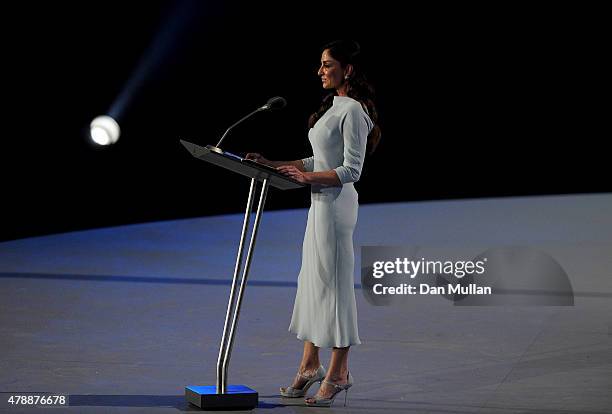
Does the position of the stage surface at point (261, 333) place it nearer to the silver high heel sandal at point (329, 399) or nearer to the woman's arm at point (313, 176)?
the silver high heel sandal at point (329, 399)

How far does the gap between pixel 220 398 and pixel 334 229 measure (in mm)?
707

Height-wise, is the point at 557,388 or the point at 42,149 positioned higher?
the point at 42,149

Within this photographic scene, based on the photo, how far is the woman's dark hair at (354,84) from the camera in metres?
3.94

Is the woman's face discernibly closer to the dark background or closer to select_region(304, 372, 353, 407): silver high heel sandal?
select_region(304, 372, 353, 407): silver high heel sandal

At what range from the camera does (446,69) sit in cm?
1197

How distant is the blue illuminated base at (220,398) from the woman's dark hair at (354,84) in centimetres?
94

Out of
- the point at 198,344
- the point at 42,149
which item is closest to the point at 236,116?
the point at 42,149

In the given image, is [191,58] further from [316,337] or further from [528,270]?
[316,337]

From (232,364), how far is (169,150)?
592 centimetres

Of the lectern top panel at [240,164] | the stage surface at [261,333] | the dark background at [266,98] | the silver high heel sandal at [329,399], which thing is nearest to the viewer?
the lectern top panel at [240,164]

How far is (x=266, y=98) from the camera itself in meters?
10.8

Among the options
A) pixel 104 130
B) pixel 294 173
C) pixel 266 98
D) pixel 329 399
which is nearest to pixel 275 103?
pixel 294 173

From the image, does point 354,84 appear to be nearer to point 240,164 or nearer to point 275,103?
point 275,103

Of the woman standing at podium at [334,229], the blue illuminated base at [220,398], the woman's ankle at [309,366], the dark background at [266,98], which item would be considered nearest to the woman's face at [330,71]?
the woman standing at podium at [334,229]
